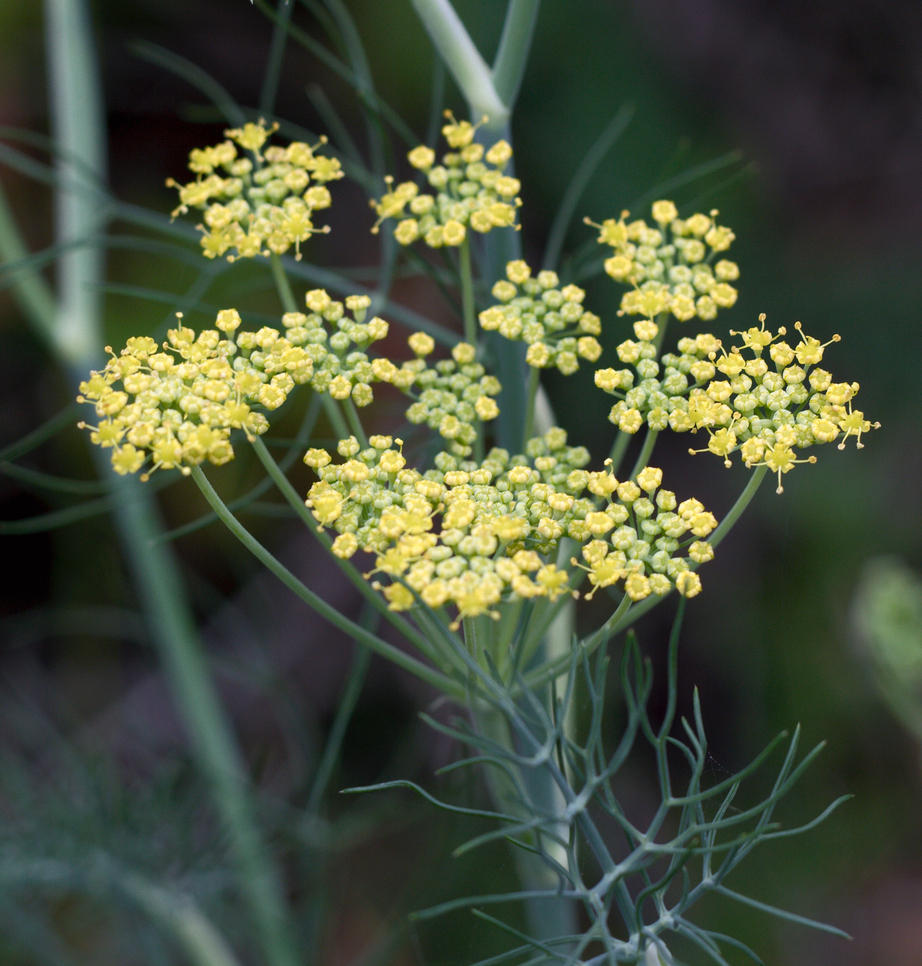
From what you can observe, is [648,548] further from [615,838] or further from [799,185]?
[799,185]

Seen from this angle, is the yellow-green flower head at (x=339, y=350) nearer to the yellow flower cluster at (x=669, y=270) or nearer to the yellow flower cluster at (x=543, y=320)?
the yellow flower cluster at (x=543, y=320)

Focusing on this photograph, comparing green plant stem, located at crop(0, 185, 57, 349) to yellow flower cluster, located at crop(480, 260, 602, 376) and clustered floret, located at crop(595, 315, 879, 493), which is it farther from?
clustered floret, located at crop(595, 315, 879, 493)

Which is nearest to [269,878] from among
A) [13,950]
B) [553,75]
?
[13,950]

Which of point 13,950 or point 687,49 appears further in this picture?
point 687,49

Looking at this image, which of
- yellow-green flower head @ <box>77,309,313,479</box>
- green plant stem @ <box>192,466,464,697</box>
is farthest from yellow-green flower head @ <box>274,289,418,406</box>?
green plant stem @ <box>192,466,464,697</box>

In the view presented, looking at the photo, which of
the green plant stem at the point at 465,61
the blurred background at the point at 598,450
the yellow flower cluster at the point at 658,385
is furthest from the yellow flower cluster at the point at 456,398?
the blurred background at the point at 598,450
